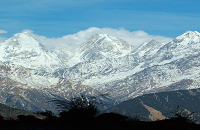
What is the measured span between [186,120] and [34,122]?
9.07 meters

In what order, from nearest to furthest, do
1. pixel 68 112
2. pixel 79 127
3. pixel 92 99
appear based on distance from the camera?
1. pixel 79 127
2. pixel 68 112
3. pixel 92 99

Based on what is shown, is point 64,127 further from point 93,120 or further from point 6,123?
point 6,123

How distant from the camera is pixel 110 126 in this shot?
18000mm

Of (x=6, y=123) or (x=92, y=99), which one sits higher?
(x=92, y=99)

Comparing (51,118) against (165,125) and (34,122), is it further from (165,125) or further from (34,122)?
(165,125)

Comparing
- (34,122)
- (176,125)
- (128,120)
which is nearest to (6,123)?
(34,122)

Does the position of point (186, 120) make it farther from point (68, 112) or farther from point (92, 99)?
point (68, 112)

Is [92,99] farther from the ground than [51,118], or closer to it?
farther from the ground

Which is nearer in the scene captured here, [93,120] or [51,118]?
[93,120]

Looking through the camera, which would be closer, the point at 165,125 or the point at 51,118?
the point at 165,125

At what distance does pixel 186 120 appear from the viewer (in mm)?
19016

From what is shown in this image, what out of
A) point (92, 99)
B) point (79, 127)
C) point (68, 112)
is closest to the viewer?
point (79, 127)

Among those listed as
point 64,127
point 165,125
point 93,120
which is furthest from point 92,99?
point 165,125

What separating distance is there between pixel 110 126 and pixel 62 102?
3.12 meters
